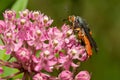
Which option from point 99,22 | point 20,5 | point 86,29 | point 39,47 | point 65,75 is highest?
point 99,22

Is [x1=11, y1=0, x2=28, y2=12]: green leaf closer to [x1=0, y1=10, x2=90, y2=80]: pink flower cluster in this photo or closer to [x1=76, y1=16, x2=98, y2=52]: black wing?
[x1=0, y1=10, x2=90, y2=80]: pink flower cluster

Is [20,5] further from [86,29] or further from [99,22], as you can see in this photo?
[99,22]

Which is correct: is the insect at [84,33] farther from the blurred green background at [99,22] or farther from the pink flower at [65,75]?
the blurred green background at [99,22]

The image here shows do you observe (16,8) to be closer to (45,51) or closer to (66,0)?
(45,51)

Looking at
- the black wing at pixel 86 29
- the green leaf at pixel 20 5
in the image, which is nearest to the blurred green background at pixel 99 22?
the green leaf at pixel 20 5

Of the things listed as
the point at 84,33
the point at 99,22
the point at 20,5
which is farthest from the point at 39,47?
the point at 99,22

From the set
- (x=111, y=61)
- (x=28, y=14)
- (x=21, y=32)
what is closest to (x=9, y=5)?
(x=28, y=14)
